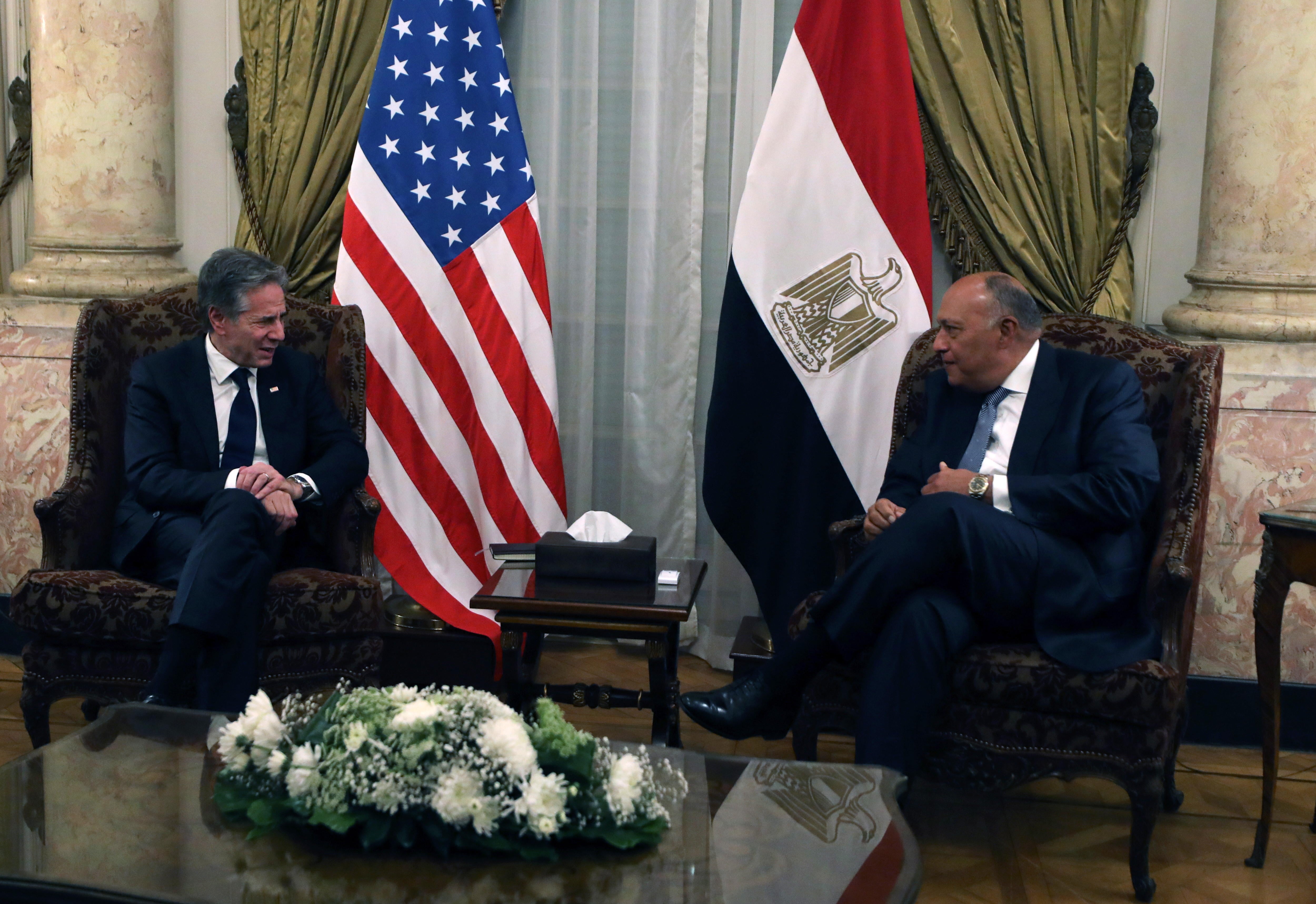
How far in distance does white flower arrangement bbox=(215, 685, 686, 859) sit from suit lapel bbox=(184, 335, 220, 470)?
5.18 feet

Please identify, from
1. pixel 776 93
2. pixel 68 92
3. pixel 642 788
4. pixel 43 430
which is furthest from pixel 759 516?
pixel 68 92

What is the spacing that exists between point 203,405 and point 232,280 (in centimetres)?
34

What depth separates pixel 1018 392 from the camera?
132 inches

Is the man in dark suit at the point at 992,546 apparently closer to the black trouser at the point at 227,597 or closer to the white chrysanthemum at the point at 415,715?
the black trouser at the point at 227,597

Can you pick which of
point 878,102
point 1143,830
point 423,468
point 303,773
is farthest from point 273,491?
point 1143,830

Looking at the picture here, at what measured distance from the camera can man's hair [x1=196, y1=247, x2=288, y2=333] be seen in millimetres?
3414

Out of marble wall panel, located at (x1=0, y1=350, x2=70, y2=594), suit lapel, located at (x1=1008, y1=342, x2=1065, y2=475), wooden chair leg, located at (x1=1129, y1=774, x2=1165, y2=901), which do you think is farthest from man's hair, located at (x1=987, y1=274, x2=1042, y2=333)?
marble wall panel, located at (x1=0, y1=350, x2=70, y2=594)

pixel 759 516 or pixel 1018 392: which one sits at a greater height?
pixel 1018 392

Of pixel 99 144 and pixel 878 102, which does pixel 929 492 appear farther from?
pixel 99 144

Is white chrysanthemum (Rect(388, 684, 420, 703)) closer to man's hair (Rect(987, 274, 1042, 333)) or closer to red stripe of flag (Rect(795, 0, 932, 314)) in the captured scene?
man's hair (Rect(987, 274, 1042, 333))

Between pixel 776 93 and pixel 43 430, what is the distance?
2.53 meters

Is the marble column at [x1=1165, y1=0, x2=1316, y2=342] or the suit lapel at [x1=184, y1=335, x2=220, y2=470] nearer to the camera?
the suit lapel at [x1=184, y1=335, x2=220, y2=470]

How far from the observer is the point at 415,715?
1936mm

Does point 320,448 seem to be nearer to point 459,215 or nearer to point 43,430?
point 459,215
